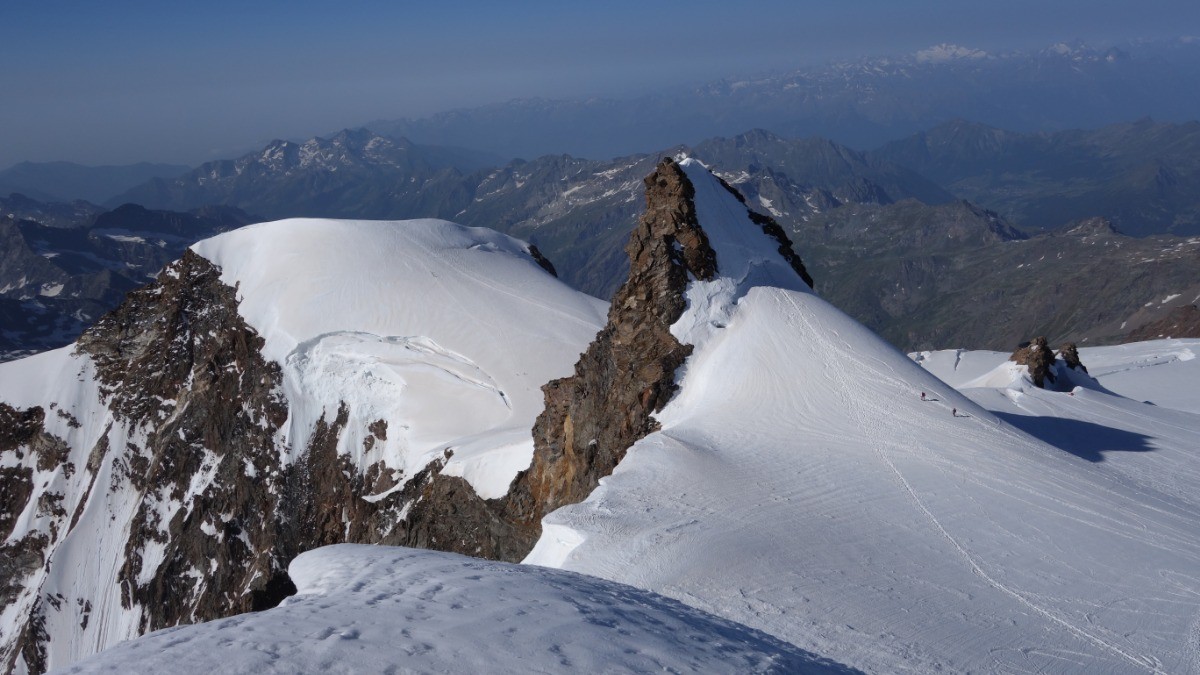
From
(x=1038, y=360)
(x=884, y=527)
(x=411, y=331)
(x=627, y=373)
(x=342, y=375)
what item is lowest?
(x=342, y=375)

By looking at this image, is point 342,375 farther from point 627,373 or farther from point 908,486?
point 908,486

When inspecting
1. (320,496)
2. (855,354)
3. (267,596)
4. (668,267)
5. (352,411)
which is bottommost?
(267,596)

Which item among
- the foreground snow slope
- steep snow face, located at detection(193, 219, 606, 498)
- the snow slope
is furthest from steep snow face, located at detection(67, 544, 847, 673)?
the snow slope

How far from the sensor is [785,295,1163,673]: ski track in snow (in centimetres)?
1452

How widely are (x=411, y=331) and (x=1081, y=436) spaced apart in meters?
34.6

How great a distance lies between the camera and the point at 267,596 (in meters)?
39.7

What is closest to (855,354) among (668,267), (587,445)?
(668,267)

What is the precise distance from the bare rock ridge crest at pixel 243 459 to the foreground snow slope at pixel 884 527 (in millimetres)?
2865

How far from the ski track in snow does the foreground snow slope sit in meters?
0.06

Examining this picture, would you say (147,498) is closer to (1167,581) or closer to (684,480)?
(684,480)

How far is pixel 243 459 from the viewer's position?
45.2m

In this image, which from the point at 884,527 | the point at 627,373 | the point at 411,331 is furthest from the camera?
the point at 411,331

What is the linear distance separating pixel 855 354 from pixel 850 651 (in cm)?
1759

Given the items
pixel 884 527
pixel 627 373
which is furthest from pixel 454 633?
pixel 627 373
